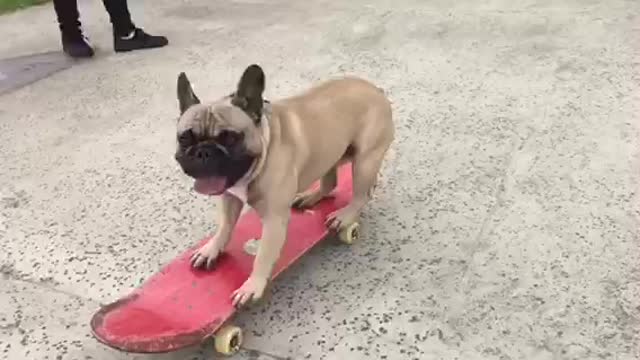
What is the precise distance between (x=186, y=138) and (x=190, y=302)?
46 cm

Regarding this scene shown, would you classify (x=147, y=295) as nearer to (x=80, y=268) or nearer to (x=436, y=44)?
(x=80, y=268)

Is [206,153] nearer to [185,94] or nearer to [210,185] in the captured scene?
[210,185]

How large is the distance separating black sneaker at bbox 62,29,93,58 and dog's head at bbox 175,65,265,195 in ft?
8.57

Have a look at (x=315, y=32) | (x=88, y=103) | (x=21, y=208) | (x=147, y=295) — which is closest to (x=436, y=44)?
(x=315, y=32)

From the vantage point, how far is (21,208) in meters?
2.75

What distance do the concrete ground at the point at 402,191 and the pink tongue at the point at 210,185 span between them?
1.51 ft

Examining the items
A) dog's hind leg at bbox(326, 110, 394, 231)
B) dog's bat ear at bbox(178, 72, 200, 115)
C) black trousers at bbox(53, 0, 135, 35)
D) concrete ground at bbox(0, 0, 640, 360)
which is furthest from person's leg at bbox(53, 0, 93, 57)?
dog's bat ear at bbox(178, 72, 200, 115)

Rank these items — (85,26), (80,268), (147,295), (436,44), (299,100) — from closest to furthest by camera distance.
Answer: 1. (147,295)
2. (299,100)
3. (80,268)
4. (436,44)
5. (85,26)

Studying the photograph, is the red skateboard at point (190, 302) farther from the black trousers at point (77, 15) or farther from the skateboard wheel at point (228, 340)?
the black trousers at point (77, 15)

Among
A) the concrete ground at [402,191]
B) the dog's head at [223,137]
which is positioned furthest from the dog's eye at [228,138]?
the concrete ground at [402,191]

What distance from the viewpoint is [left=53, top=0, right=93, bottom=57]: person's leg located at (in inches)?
165

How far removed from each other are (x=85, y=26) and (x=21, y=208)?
2387 millimetres

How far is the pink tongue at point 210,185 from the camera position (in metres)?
1.82

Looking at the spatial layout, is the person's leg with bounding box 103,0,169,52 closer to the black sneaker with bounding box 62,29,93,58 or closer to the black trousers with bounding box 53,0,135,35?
the black trousers with bounding box 53,0,135,35
